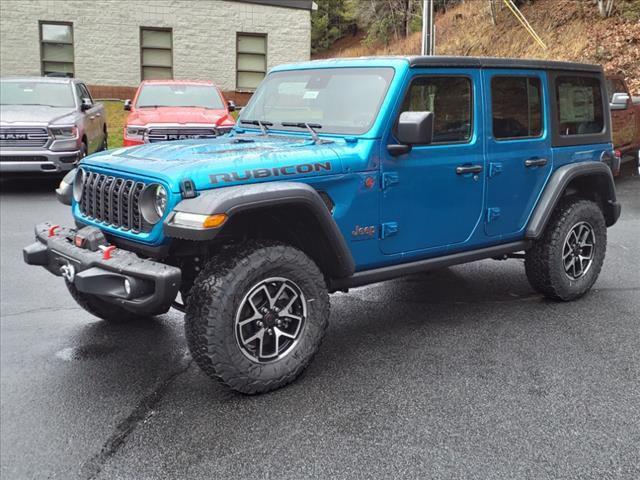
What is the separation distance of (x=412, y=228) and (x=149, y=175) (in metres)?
1.73

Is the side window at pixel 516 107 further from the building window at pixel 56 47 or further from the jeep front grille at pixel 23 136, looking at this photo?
the building window at pixel 56 47

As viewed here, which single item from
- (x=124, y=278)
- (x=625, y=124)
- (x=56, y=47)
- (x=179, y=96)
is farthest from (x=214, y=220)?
(x=56, y=47)

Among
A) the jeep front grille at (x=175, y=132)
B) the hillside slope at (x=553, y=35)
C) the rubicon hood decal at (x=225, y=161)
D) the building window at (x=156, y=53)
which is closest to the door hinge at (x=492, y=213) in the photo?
the rubicon hood decal at (x=225, y=161)

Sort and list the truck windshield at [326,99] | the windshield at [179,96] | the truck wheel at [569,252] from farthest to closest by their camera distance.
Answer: the windshield at [179,96] < the truck wheel at [569,252] < the truck windshield at [326,99]

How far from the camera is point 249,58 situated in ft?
75.6

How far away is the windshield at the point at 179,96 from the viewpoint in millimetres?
12703

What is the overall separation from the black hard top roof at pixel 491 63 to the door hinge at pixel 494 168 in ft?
2.28

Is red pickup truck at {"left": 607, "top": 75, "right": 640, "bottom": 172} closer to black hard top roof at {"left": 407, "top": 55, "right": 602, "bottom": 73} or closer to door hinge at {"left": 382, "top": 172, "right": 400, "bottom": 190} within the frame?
black hard top roof at {"left": 407, "top": 55, "right": 602, "bottom": 73}

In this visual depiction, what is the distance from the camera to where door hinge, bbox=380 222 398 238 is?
432cm

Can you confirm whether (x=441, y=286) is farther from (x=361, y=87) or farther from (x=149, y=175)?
(x=149, y=175)

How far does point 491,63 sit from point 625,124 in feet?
28.0

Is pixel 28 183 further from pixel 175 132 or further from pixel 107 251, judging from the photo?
pixel 107 251

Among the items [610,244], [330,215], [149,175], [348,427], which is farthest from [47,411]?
[610,244]

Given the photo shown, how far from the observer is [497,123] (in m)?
4.92
